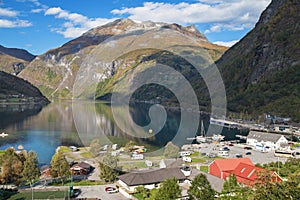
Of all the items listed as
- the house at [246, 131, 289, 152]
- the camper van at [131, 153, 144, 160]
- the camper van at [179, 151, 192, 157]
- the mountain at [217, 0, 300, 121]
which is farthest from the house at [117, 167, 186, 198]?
the mountain at [217, 0, 300, 121]

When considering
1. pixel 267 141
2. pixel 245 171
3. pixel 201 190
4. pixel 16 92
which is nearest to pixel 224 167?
pixel 245 171

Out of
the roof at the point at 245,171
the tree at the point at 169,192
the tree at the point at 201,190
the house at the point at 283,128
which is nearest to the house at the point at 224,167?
the roof at the point at 245,171

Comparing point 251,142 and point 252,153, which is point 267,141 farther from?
point 252,153

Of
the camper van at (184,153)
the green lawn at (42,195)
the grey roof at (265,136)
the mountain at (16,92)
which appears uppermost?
the mountain at (16,92)

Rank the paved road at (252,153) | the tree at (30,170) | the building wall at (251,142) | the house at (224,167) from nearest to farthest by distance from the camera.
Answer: the house at (224,167), the tree at (30,170), the paved road at (252,153), the building wall at (251,142)

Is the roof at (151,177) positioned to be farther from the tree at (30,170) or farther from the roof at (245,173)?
the tree at (30,170)

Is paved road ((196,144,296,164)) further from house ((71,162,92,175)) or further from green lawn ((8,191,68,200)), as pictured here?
green lawn ((8,191,68,200))

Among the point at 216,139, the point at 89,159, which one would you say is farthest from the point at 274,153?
the point at 89,159
